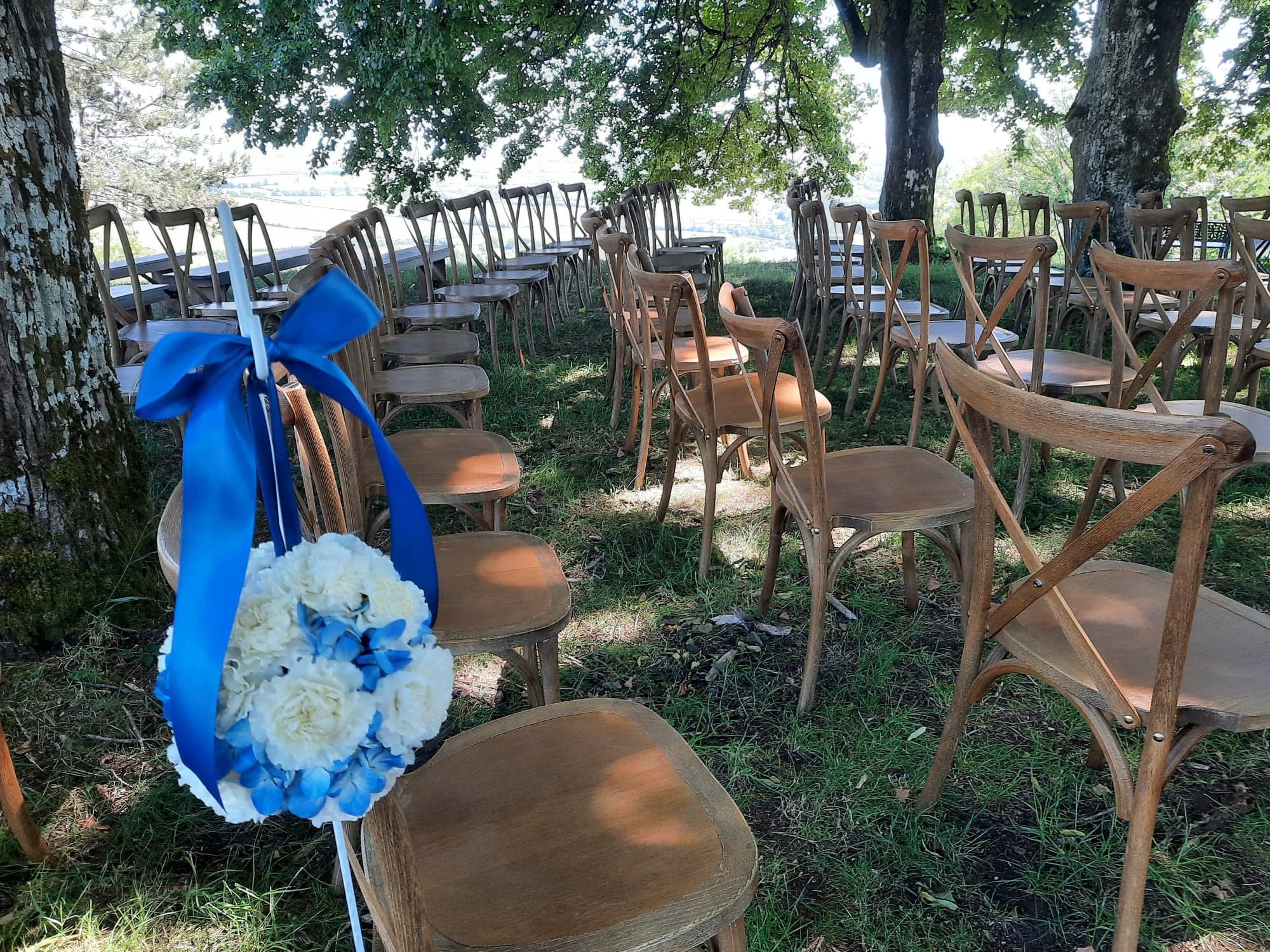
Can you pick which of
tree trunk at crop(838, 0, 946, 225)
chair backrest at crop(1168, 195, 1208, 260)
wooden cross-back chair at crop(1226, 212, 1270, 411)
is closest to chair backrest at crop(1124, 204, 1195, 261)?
chair backrest at crop(1168, 195, 1208, 260)

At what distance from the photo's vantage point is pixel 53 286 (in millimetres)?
2135

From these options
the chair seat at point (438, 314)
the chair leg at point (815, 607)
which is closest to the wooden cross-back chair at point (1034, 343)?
the chair leg at point (815, 607)

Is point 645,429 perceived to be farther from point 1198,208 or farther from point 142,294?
point 1198,208

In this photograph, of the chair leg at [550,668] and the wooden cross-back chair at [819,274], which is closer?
the chair leg at [550,668]

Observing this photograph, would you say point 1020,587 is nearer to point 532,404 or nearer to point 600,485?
point 600,485

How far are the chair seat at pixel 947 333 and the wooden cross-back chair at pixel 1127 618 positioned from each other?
6.34 ft

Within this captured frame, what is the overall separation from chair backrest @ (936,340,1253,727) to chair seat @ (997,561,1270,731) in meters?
0.06

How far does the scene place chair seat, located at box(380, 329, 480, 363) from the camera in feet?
11.5

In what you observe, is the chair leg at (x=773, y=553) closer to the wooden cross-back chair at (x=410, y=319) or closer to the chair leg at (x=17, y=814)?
the chair leg at (x=17, y=814)

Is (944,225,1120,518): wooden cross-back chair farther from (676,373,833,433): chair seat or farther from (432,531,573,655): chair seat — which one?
(432,531,573,655): chair seat

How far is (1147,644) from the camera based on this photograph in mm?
1357

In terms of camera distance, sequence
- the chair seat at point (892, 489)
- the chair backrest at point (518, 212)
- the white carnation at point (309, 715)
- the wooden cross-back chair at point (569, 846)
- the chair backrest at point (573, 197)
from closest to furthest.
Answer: the white carnation at point (309, 715) → the wooden cross-back chair at point (569, 846) → the chair seat at point (892, 489) → the chair backrest at point (518, 212) → the chair backrest at point (573, 197)

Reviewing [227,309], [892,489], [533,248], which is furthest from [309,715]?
[533,248]

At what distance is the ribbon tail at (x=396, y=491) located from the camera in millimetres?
589
